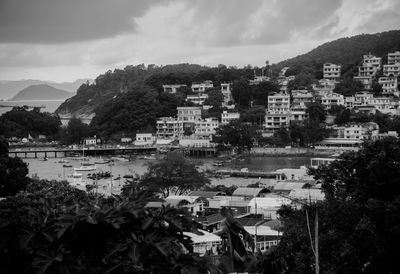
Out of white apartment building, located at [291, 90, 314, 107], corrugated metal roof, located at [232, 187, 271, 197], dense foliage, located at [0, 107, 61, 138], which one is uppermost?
white apartment building, located at [291, 90, 314, 107]

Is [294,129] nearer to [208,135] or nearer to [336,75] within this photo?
[208,135]

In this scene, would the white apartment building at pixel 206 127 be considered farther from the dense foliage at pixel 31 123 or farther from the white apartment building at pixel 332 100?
the dense foliage at pixel 31 123

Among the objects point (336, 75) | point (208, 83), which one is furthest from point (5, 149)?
point (336, 75)

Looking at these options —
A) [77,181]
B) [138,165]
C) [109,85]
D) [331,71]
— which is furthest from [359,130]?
[109,85]

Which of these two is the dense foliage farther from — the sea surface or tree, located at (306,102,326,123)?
tree, located at (306,102,326,123)

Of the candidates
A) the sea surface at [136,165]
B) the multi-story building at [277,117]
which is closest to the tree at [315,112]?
the multi-story building at [277,117]

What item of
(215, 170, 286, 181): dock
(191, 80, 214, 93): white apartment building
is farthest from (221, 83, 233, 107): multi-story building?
(215, 170, 286, 181): dock

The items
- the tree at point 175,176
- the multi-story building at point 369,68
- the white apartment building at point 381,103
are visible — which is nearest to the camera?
the tree at point 175,176
